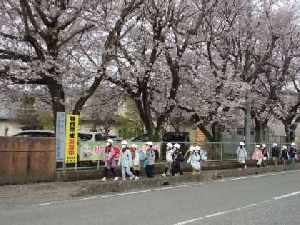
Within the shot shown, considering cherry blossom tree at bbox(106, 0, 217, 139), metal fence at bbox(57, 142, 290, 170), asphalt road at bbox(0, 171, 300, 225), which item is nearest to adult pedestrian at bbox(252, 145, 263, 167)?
metal fence at bbox(57, 142, 290, 170)

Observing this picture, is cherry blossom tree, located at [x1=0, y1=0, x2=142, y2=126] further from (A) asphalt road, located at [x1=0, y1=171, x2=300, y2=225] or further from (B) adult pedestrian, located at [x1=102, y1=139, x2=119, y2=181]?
(A) asphalt road, located at [x1=0, y1=171, x2=300, y2=225]

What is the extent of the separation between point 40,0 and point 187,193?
978 cm

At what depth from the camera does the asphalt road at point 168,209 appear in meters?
9.20

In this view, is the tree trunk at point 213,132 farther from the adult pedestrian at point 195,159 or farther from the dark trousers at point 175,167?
the dark trousers at point 175,167

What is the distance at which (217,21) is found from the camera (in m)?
27.3

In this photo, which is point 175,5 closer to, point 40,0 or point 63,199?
point 40,0

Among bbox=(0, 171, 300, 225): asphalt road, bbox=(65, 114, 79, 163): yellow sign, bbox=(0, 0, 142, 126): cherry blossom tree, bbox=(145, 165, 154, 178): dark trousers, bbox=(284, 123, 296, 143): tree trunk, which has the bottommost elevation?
bbox=(0, 171, 300, 225): asphalt road

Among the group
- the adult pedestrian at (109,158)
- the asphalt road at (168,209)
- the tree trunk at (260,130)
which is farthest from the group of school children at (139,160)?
the tree trunk at (260,130)

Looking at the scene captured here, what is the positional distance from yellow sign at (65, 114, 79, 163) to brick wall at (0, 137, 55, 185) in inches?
24.4

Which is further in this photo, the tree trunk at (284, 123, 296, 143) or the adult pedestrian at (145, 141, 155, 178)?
the tree trunk at (284, 123, 296, 143)

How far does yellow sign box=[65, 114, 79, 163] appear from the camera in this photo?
1770 centimetres

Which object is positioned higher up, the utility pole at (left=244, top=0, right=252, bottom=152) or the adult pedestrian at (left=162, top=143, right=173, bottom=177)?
the utility pole at (left=244, top=0, right=252, bottom=152)

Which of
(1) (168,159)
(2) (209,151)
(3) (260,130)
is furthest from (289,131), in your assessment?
(1) (168,159)

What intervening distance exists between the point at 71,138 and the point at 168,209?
802cm
